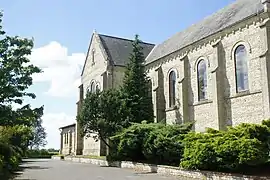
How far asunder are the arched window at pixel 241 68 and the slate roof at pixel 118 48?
18.3 meters

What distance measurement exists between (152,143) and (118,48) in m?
23.0

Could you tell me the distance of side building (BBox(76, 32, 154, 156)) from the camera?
132 ft

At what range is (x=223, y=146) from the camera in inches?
628

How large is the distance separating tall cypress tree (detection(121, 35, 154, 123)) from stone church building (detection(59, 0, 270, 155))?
1.45 m

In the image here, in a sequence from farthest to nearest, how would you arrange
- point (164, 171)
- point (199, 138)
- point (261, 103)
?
point (261, 103), point (164, 171), point (199, 138)

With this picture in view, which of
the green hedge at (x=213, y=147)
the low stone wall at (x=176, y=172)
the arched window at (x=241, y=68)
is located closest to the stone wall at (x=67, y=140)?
the low stone wall at (x=176, y=172)

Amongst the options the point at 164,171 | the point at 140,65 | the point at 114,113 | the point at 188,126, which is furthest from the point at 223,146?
the point at 140,65

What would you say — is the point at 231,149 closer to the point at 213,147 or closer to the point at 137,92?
the point at 213,147

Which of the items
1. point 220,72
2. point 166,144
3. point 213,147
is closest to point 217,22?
point 220,72

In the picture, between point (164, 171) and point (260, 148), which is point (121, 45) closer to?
point (164, 171)

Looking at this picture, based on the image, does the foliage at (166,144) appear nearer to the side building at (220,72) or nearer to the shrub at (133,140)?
the shrub at (133,140)

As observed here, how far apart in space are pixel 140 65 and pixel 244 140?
20.1 meters

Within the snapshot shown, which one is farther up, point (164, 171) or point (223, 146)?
point (223, 146)

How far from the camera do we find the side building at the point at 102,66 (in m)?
40.1
